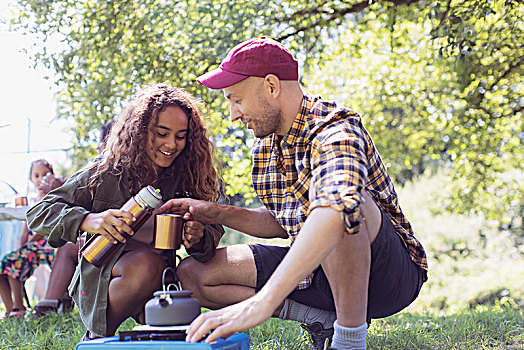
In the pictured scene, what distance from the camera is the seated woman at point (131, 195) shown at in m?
2.24

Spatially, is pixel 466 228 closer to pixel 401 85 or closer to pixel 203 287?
pixel 401 85

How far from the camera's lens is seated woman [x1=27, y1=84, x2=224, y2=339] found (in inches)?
88.0

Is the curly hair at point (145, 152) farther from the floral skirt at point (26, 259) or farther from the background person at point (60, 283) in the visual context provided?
the floral skirt at point (26, 259)

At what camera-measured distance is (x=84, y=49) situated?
4.84 meters

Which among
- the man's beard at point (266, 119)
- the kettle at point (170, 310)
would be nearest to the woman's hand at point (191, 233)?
the man's beard at point (266, 119)

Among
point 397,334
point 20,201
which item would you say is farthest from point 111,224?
point 20,201

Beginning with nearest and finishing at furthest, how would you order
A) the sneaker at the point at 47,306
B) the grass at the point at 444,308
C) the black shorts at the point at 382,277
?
the black shorts at the point at 382,277
the grass at the point at 444,308
the sneaker at the point at 47,306

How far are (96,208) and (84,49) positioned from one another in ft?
9.37

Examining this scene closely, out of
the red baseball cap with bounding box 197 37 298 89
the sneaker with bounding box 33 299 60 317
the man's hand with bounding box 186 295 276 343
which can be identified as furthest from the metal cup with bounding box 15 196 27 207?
the man's hand with bounding box 186 295 276 343

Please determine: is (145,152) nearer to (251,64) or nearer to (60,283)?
(251,64)

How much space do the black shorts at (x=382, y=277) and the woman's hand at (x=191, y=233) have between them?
263 mm

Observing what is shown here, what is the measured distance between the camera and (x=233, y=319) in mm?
1480

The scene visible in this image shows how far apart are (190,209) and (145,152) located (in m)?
0.46

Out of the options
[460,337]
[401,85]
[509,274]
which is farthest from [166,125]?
[509,274]
